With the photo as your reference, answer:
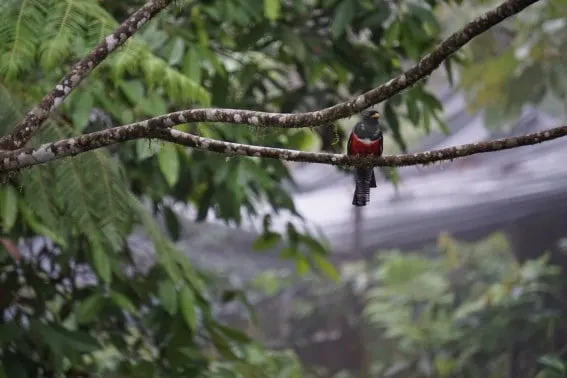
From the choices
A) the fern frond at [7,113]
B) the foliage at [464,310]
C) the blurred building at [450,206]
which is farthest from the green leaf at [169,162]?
the blurred building at [450,206]

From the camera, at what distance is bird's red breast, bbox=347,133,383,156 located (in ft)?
4.78

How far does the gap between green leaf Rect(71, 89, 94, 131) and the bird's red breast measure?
2.19 feet

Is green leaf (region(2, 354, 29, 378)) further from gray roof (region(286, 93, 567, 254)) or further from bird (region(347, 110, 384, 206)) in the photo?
gray roof (region(286, 93, 567, 254))

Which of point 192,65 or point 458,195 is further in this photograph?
point 458,195

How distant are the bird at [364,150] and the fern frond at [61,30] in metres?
0.58

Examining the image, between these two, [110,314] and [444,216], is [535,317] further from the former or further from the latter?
[110,314]

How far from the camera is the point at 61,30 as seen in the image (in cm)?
165

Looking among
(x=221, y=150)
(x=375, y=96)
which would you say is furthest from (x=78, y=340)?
(x=375, y=96)

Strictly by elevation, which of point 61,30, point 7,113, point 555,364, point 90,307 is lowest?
point 90,307

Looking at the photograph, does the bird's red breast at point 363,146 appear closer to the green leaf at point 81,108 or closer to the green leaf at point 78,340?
the green leaf at point 81,108

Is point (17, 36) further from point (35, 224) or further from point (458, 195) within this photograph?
point (458, 195)

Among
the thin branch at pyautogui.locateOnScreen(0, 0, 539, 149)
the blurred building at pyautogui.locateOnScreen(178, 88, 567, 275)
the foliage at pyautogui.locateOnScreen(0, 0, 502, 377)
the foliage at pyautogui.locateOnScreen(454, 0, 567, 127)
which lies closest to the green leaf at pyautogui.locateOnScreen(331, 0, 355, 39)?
the foliage at pyautogui.locateOnScreen(0, 0, 502, 377)

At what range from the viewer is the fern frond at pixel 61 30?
162 cm

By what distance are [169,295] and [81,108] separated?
53cm
